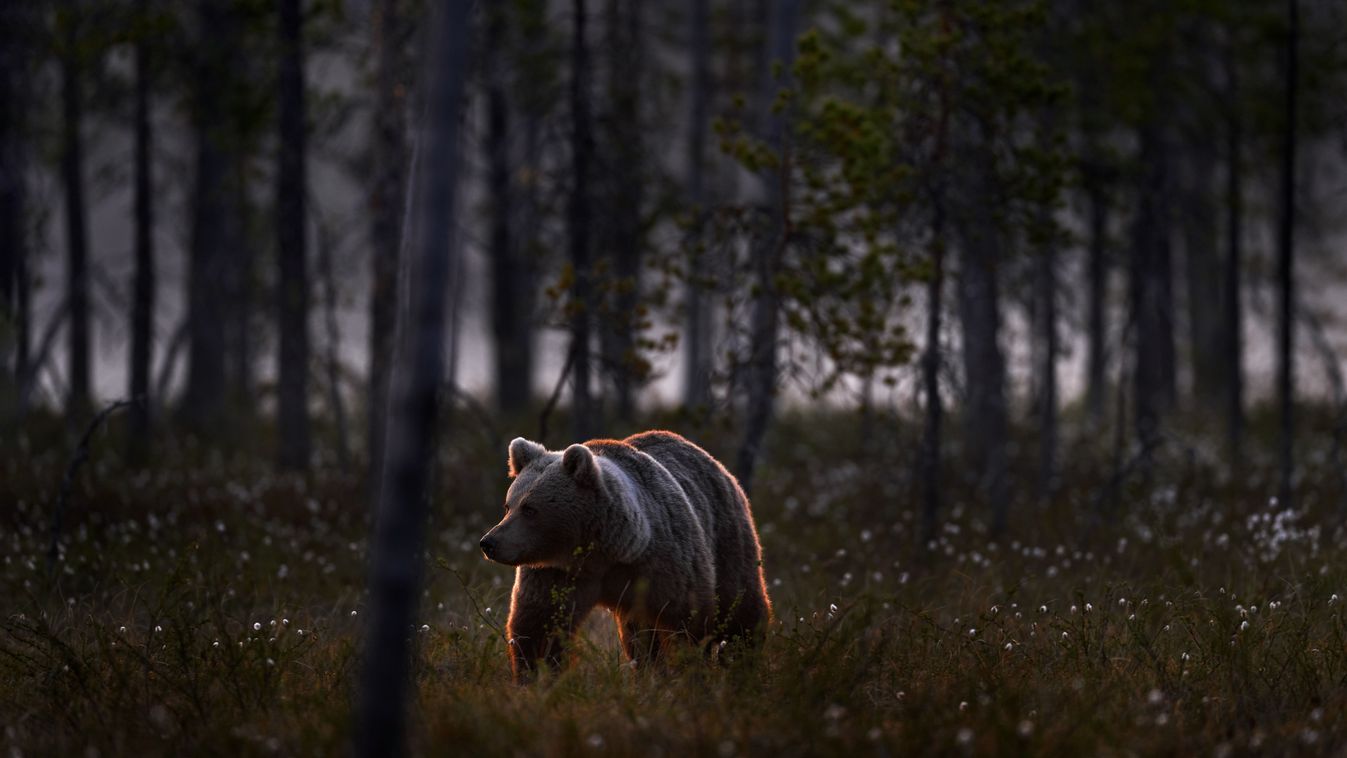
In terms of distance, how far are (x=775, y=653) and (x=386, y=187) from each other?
25.5 feet

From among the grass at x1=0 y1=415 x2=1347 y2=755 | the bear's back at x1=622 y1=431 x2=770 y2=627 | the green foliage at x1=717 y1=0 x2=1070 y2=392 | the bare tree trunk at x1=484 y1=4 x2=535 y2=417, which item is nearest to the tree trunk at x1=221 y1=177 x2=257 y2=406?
the bare tree trunk at x1=484 y1=4 x2=535 y2=417

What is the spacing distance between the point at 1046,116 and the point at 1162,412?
36.0 feet

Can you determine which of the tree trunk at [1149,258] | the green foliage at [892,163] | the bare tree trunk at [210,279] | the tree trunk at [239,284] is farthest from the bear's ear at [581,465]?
the tree trunk at [239,284]

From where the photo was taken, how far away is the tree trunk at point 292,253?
47.0 ft

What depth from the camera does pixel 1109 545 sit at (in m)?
11.2

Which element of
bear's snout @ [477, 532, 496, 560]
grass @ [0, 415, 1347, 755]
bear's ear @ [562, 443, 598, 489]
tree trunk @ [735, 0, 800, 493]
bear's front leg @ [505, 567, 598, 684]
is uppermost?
tree trunk @ [735, 0, 800, 493]

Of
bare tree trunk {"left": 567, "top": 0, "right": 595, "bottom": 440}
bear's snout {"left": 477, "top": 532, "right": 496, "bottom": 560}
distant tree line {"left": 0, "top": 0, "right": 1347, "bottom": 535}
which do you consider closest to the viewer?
bear's snout {"left": 477, "top": 532, "right": 496, "bottom": 560}

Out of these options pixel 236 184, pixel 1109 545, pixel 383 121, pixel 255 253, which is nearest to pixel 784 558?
pixel 1109 545

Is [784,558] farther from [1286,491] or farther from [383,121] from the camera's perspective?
[383,121]

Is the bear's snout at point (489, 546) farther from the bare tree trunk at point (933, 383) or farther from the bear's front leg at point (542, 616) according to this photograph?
the bare tree trunk at point (933, 383)

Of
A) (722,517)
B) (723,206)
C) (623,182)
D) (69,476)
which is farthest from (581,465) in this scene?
(623,182)

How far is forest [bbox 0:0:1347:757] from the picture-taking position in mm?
5555

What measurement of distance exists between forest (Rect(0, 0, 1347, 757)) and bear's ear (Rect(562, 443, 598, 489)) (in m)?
0.70

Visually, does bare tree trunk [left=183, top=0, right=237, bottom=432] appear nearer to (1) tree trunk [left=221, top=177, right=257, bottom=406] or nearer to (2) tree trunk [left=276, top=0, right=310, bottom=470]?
(1) tree trunk [left=221, top=177, right=257, bottom=406]
